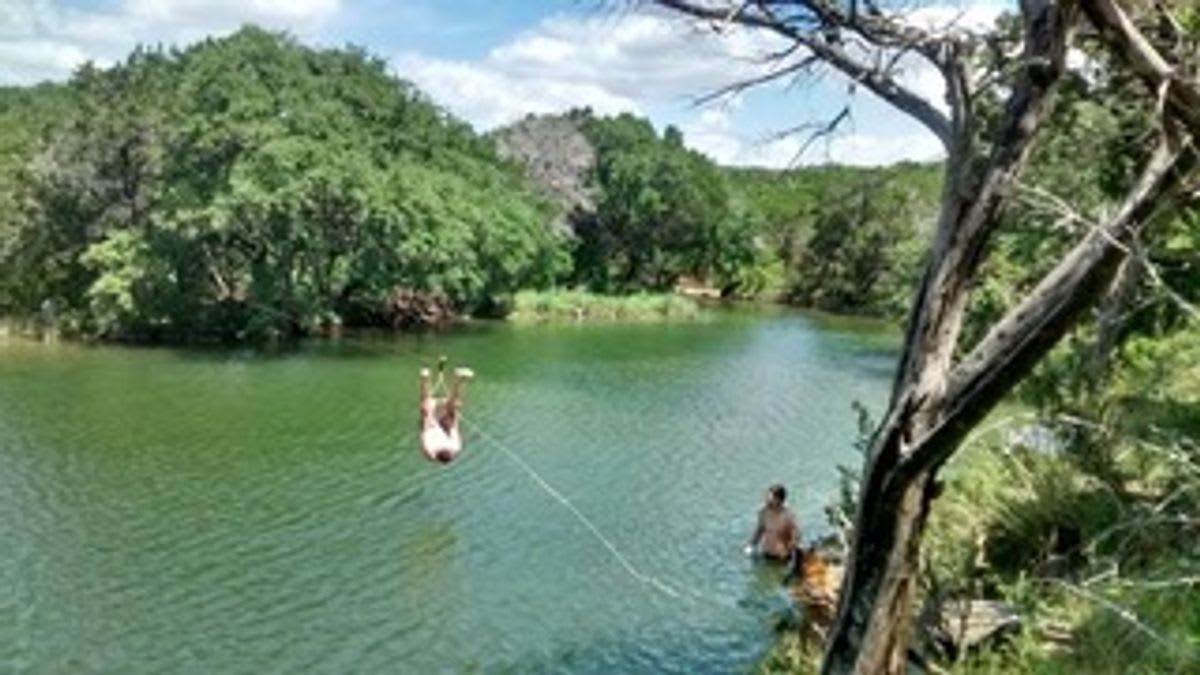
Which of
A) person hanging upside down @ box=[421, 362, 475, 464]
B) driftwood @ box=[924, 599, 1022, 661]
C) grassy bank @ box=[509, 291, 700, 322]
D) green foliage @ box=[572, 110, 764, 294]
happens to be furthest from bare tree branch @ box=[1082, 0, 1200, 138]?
green foliage @ box=[572, 110, 764, 294]

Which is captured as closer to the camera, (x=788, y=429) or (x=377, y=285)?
(x=788, y=429)

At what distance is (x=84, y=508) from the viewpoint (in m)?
19.1

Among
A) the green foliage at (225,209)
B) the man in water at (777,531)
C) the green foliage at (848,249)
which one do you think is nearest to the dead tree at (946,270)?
the man in water at (777,531)

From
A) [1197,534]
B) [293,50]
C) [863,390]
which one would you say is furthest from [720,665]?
[293,50]

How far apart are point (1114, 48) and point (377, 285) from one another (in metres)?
41.6

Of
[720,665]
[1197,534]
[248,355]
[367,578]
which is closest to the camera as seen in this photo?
[1197,534]

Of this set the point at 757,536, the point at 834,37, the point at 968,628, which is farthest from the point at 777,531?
the point at 834,37

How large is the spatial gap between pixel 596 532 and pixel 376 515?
10.2 feet

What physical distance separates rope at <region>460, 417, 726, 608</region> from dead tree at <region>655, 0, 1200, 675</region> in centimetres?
950

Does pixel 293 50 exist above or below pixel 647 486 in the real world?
above

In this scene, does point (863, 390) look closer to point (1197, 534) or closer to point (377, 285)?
point (377, 285)

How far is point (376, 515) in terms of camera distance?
19.0 m

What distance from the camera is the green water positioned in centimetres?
1368

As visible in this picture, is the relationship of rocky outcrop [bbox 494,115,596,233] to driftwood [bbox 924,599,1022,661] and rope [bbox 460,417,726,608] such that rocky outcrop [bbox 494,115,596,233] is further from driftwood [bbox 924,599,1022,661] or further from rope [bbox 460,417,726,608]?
driftwood [bbox 924,599,1022,661]
